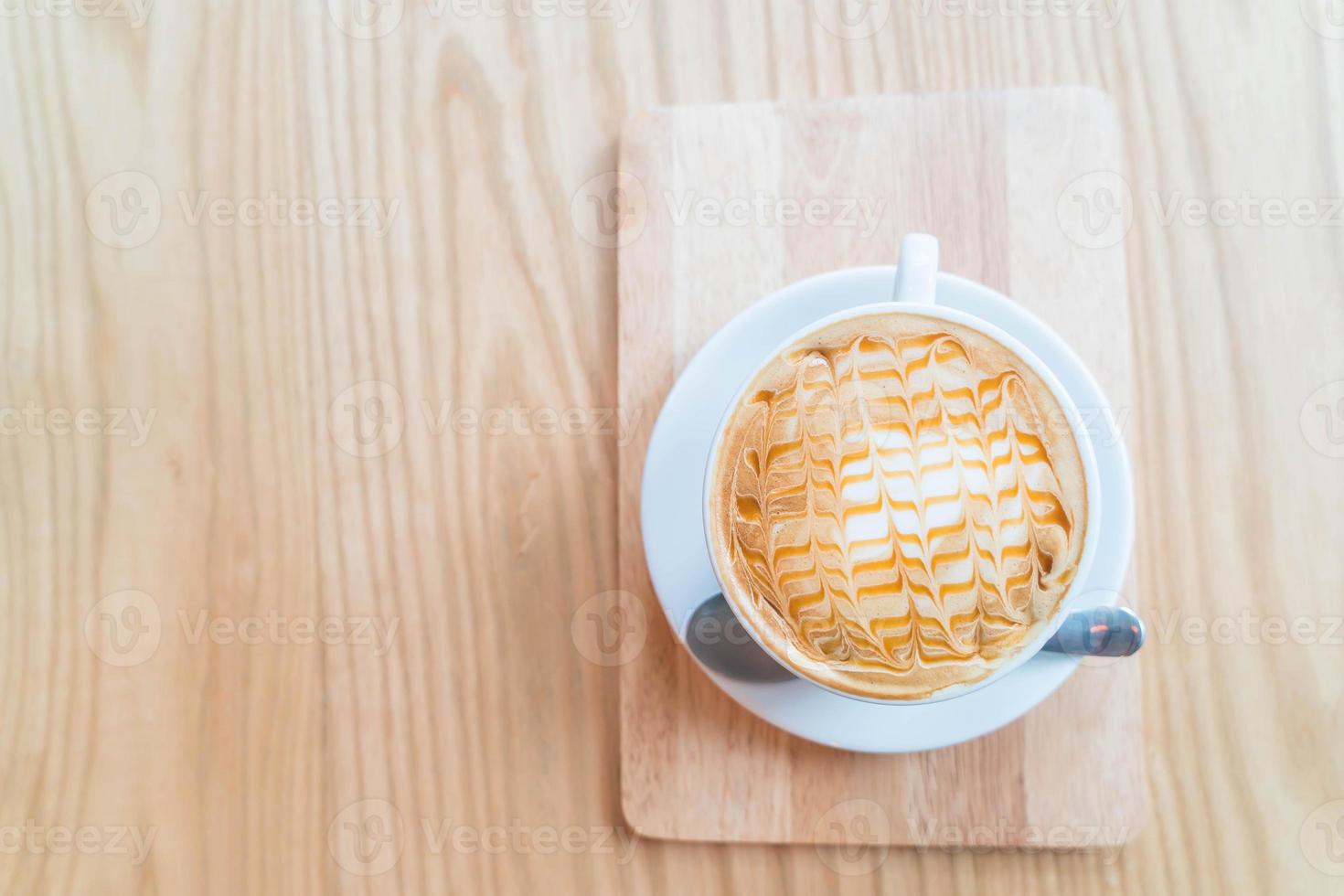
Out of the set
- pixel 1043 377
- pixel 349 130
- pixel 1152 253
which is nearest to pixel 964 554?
pixel 1043 377

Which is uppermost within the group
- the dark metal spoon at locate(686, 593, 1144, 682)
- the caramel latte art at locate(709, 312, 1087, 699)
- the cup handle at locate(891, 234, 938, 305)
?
the cup handle at locate(891, 234, 938, 305)

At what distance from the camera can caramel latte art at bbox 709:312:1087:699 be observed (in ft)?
1.66

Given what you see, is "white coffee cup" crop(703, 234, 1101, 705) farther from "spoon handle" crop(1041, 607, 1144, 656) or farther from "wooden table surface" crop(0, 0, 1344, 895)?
"wooden table surface" crop(0, 0, 1344, 895)

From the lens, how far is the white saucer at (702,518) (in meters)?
0.59

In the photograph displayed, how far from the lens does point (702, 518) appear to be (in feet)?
1.95

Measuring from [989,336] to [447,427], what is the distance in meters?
0.41

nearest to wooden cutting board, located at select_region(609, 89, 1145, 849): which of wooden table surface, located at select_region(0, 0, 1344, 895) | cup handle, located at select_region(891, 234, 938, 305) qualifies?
wooden table surface, located at select_region(0, 0, 1344, 895)

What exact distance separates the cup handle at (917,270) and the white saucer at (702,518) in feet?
0.24

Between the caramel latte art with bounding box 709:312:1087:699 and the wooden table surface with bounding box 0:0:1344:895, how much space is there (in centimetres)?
19

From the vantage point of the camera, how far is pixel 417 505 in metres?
0.72

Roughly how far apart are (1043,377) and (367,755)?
55 centimetres

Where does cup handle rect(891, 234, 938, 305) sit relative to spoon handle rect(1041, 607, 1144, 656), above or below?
above

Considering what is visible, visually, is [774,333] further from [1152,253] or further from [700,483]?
[1152,253]

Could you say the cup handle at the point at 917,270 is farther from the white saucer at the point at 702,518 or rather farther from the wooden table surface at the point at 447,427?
the wooden table surface at the point at 447,427
